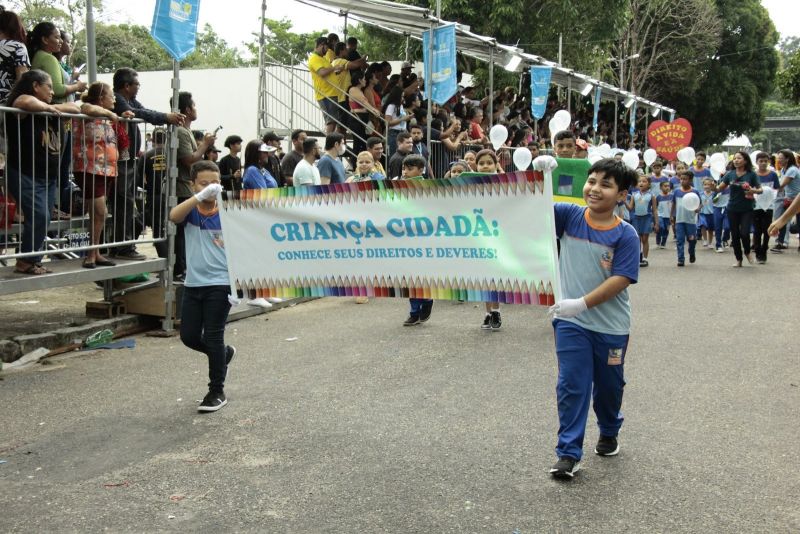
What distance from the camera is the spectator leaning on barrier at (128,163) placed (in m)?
7.95

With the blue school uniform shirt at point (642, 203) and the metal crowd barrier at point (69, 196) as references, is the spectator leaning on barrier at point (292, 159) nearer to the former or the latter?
the metal crowd barrier at point (69, 196)

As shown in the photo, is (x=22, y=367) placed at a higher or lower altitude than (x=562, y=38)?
lower

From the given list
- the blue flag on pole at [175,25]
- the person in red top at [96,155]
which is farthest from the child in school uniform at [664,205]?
the person in red top at [96,155]

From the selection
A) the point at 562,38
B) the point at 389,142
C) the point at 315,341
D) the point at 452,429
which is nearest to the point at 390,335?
the point at 315,341

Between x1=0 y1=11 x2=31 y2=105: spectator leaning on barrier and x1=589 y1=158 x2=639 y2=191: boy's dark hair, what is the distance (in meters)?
5.34

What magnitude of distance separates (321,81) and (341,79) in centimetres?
35

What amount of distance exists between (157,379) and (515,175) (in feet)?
11.9

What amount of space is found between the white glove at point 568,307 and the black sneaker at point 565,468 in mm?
782

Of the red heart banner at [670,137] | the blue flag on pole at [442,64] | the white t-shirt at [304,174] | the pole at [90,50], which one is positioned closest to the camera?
the white t-shirt at [304,174]

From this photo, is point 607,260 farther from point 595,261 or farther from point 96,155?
point 96,155

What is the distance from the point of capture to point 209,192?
529cm

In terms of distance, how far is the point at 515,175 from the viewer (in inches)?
168

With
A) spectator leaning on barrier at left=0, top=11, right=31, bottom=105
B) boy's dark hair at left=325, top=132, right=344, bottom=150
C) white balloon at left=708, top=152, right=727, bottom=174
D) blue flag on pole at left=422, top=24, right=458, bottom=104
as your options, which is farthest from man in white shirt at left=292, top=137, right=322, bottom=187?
white balloon at left=708, top=152, right=727, bottom=174

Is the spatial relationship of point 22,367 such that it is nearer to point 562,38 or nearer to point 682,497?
point 682,497
